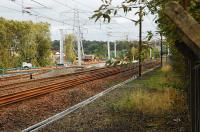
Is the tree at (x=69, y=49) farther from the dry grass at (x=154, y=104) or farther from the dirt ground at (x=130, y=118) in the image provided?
the dry grass at (x=154, y=104)

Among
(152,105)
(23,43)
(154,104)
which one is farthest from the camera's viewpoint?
(23,43)

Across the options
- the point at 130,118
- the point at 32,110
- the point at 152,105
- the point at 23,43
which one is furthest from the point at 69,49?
the point at 130,118

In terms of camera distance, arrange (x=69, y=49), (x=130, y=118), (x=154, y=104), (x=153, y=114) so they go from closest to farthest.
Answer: (x=130, y=118), (x=153, y=114), (x=154, y=104), (x=69, y=49)

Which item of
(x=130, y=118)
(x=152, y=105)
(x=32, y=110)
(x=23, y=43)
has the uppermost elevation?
(x=23, y=43)

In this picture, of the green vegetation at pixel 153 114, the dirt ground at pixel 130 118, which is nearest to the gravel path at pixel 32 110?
the dirt ground at pixel 130 118

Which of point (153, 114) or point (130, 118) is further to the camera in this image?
point (153, 114)

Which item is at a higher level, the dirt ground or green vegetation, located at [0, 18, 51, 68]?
green vegetation, located at [0, 18, 51, 68]

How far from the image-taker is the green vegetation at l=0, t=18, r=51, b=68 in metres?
73.3

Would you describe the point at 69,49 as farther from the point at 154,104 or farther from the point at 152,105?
the point at 152,105

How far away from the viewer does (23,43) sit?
81.8 meters

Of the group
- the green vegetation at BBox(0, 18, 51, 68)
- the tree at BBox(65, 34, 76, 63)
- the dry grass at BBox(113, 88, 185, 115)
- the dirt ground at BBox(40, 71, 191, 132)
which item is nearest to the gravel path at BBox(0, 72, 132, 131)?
the dirt ground at BBox(40, 71, 191, 132)

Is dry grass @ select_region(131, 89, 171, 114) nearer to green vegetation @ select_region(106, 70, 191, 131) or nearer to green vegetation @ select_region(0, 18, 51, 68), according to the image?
green vegetation @ select_region(106, 70, 191, 131)

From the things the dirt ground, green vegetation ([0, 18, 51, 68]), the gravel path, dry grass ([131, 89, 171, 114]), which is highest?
green vegetation ([0, 18, 51, 68])

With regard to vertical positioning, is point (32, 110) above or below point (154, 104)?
below
